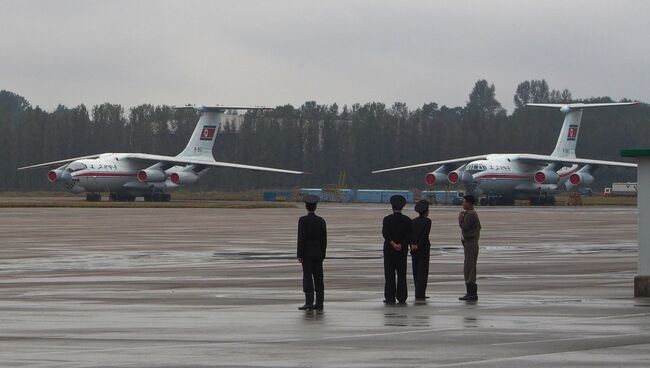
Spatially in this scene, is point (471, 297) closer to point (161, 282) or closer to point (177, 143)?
point (161, 282)

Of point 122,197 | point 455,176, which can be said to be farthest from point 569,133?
point 122,197

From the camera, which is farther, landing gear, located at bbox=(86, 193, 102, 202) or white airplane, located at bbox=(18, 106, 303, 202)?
landing gear, located at bbox=(86, 193, 102, 202)

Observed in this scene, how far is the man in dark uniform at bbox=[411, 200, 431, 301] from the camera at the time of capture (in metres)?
19.8

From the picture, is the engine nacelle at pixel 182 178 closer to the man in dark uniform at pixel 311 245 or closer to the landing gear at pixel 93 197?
the landing gear at pixel 93 197

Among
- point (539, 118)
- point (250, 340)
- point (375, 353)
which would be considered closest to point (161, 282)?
point (250, 340)

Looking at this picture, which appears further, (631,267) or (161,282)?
(631,267)

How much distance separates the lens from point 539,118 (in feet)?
399

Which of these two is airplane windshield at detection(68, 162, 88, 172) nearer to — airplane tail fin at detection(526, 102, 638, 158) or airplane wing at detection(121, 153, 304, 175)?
airplane wing at detection(121, 153, 304, 175)

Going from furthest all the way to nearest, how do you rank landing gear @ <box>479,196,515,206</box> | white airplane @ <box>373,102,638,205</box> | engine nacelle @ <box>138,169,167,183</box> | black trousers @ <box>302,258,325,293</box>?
1. engine nacelle @ <box>138,169,167,183</box>
2. landing gear @ <box>479,196,515,206</box>
3. white airplane @ <box>373,102,638,205</box>
4. black trousers @ <box>302,258,325,293</box>

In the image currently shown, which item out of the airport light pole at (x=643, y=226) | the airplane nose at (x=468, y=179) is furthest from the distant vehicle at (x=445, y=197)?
the airport light pole at (x=643, y=226)

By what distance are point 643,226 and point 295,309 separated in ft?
18.0

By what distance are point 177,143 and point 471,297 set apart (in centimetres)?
12954

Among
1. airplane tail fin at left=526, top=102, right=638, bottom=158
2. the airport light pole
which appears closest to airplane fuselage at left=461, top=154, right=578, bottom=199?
airplane tail fin at left=526, top=102, right=638, bottom=158

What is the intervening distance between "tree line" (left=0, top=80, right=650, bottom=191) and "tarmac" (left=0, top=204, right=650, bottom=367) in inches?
3565
